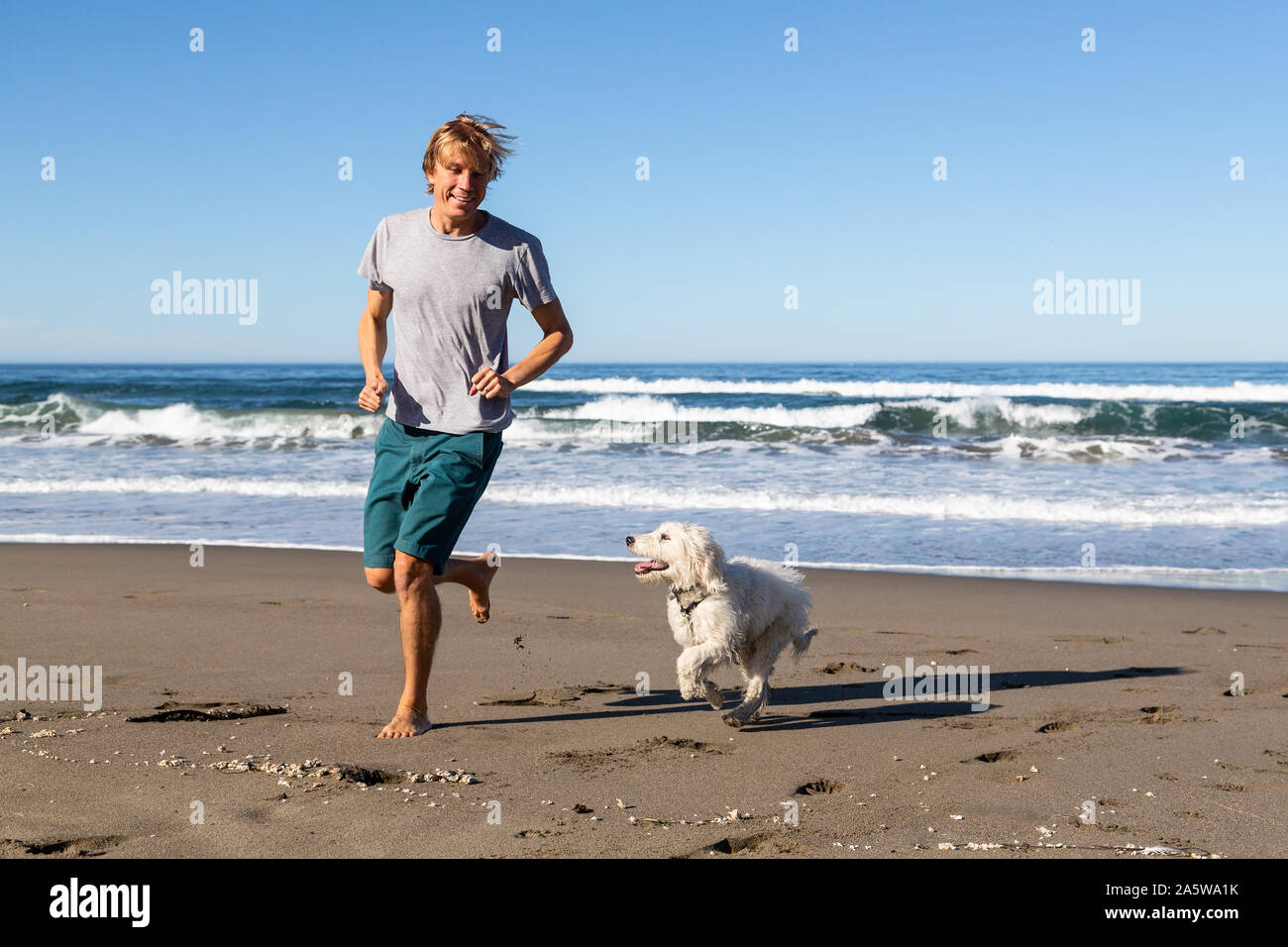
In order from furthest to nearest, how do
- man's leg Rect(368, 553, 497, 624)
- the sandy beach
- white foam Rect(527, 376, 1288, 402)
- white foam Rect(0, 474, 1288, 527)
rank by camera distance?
1. white foam Rect(527, 376, 1288, 402)
2. white foam Rect(0, 474, 1288, 527)
3. man's leg Rect(368, 553, 497, 624)
4. the sandy beach

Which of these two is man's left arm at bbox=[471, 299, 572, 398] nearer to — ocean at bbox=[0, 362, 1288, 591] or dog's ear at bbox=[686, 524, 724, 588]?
dog's ear at bbox=[686, 524, 724, 588]

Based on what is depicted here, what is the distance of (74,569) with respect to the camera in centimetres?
789

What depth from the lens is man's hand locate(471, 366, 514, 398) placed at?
12.9 ft

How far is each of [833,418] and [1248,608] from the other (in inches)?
791

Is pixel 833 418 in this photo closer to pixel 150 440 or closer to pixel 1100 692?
pixel 150 440

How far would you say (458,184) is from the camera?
3930mm

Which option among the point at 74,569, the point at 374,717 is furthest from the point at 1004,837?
the point at 74,569

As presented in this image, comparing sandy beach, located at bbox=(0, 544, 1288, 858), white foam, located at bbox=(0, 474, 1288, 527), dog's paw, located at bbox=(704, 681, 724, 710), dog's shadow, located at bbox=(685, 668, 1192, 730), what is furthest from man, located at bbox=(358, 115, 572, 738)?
white foam, located at bbox=(0, 474, 1288, 527)

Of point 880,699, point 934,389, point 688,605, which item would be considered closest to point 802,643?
point 880,699

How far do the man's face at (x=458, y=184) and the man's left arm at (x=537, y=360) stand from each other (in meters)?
0.47

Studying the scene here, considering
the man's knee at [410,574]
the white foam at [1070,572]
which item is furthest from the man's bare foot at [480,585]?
the white foam at [1070,572]

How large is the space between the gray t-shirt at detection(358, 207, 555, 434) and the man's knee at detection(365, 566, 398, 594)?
62 cm

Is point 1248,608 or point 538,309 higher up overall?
point 538,309

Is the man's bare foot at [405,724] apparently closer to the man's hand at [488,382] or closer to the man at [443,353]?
the man at [443,353]
